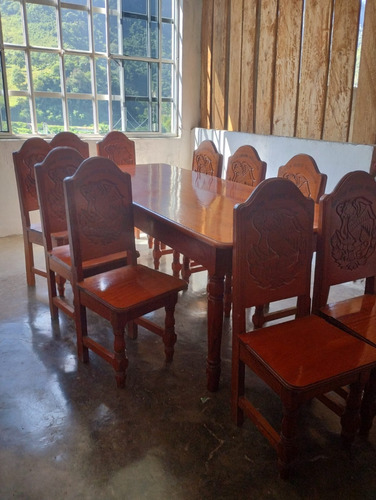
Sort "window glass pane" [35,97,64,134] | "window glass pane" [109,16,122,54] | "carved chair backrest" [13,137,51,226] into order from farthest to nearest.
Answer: "window glass pane" [109,16,122,54], "window glass pane" [35,97,64,134], "carved chair backrest" [13,137,51,226]

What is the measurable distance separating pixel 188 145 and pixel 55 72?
1.72 metres

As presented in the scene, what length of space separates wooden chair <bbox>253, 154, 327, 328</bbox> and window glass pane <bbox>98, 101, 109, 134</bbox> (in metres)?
2.56

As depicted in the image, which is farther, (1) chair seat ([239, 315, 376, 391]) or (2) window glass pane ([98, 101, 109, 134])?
(2) window glass pane ([98, 101, 109, 134])

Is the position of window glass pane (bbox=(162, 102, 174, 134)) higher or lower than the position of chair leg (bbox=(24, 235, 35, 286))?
higher

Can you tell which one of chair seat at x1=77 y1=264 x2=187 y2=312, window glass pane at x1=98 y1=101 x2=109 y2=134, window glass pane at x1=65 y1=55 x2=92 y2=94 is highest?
window glass pane at x1=65 y1=55 x2=92 y2=94

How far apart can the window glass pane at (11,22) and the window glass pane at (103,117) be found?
0.95 m

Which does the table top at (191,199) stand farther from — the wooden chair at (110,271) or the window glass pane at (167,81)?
the window glass pane at (167,81)

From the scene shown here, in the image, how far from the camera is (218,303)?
6.03 feet

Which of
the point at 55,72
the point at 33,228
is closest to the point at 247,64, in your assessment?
the point at 55,72

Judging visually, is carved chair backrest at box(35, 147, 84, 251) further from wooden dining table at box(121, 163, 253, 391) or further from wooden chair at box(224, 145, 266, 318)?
wooden chair at box(224, 145, 266, 318)

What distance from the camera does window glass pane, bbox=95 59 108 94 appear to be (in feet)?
14.5

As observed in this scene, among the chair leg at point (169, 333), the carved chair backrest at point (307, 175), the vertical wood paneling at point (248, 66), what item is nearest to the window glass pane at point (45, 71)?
the vertical wood paneling at point (248, 66)

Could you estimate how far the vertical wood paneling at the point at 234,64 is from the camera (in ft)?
13.7

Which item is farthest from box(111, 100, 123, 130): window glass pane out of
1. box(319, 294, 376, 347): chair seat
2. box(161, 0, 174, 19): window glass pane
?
box(319, 294, 376, 347): chair seat
